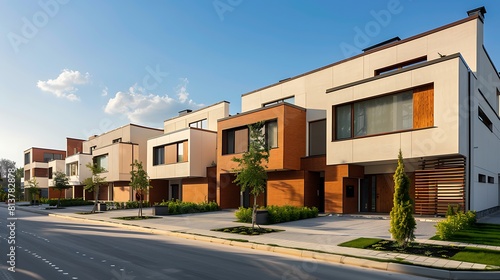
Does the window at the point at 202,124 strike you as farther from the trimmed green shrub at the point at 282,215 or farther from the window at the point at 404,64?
the window at the point at 404,64

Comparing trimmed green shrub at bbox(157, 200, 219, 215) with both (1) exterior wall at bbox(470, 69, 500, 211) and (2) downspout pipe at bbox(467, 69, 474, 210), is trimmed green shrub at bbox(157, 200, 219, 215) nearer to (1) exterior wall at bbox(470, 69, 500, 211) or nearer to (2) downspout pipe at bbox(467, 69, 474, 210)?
(2) downspout pipe at bbox(467, 69, 474, 210)

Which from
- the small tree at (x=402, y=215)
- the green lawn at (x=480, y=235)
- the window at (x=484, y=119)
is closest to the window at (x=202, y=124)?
the window at (x=484, y=119)

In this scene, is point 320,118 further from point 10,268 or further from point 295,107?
point 10,268

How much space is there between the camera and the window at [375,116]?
1906 centimetres

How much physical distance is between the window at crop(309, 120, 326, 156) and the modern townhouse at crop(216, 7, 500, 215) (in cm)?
7

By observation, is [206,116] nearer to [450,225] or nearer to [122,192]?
[122,192]

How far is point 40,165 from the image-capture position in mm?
72250

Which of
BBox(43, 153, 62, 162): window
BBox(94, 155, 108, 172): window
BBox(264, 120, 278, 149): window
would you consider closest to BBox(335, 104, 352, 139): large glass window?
BBox(264, 120, 278, 149): window

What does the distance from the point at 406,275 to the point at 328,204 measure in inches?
529

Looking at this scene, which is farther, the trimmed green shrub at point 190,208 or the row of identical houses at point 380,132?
the trimmed green shrub at point 190,208

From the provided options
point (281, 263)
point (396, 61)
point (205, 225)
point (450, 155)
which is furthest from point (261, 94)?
point (281, 263)

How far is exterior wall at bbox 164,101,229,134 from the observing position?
113 ft

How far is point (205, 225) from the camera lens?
19.6 metres

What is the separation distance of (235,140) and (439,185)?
49.1 ft
